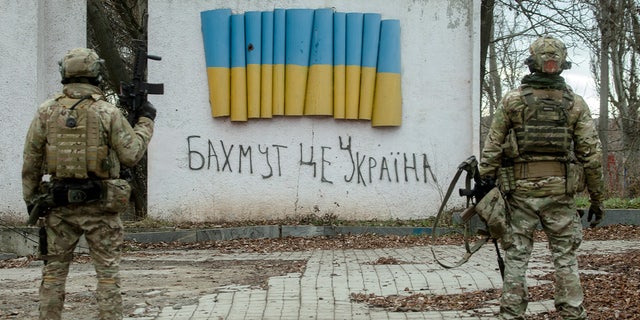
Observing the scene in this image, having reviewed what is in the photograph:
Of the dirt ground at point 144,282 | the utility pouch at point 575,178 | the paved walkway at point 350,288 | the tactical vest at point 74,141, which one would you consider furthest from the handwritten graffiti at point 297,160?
the tactical vest at point 74,141

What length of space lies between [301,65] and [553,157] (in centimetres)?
948

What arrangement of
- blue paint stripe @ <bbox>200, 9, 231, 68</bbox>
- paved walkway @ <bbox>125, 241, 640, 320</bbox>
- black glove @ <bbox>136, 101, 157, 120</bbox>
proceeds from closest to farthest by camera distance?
1. black glove @ <bbox>136, 101, 157, 120</bbox>
2. paved walkway @ <bbox>125, 241, 640, 320</bbox>
3. blue paint stripe @ <bbox>200, 9, 231, 68</bbox>

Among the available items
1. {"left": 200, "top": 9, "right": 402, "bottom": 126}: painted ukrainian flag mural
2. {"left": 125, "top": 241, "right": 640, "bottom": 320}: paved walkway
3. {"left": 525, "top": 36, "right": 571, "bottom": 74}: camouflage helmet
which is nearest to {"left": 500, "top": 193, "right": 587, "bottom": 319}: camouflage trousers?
{"left": 125, "top": 241, "right": 640, "bottom": 320}: paved walkway

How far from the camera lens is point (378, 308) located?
788 cm

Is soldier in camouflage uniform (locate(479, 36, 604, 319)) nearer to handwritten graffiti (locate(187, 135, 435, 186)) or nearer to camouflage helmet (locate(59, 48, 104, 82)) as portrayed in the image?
camouflage helmet (locate(59, 48, 104, 82))

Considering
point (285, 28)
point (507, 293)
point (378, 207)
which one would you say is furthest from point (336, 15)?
point (507, 293)

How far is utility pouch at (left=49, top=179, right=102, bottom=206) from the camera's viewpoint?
651 centimetres

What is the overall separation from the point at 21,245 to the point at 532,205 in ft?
28.8

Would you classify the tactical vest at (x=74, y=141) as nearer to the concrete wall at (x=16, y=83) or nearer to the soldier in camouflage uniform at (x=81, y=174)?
the soldier in camouflage uniform at (x=81, y=174)

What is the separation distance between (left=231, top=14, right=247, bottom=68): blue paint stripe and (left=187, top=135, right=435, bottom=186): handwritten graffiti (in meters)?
1.38

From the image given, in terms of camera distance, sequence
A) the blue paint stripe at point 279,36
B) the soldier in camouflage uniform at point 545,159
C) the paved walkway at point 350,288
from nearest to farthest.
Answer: the soldier in camouflage uniform at point 545,159 → the paved walkway at point 350,288 → the blue paint stripe at point 279,36

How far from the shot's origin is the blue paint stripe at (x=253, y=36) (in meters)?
15.9

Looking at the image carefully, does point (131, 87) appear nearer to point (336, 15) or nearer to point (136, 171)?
point (336, 15)

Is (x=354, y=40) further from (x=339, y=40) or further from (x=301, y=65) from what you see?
(x=301, y=65)
